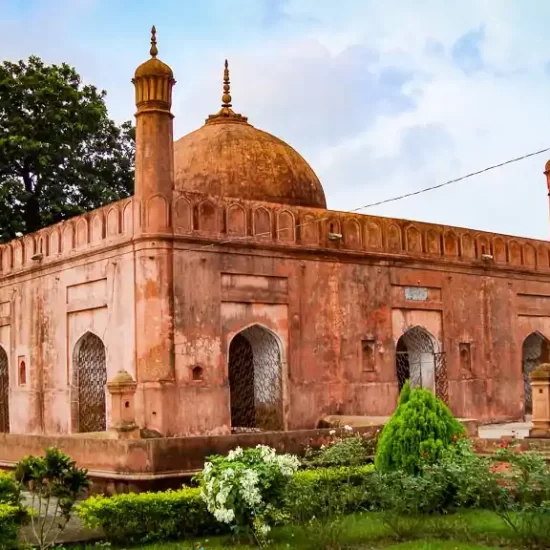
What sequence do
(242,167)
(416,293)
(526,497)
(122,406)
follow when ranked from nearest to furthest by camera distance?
(526,497) < (122,406) < (242,167) < (416,293)

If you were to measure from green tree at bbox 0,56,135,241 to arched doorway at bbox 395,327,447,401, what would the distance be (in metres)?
8.69

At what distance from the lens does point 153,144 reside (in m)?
12.9

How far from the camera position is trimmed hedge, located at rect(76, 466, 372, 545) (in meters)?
8.02

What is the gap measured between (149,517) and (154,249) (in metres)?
5.27

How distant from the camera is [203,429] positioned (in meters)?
12.8

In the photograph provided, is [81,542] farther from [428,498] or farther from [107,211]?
[107,211]

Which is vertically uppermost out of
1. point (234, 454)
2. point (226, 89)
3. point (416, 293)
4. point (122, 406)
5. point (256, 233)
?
point (226, 89)

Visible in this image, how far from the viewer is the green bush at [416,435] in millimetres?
9109

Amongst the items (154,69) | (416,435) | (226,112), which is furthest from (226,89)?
(416,435)

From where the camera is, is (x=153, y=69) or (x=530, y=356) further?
(x=530, y=356)

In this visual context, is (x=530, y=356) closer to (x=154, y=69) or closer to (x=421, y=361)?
(x=421, y=361)

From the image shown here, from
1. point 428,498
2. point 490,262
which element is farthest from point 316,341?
point 428,498

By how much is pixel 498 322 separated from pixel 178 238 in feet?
24.1

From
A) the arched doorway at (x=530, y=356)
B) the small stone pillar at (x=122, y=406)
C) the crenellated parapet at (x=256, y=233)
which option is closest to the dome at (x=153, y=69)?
the crenellated parapet at (x=256, y=233)
